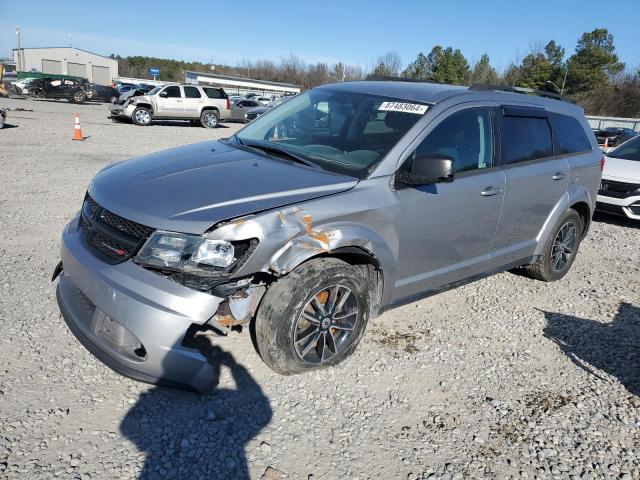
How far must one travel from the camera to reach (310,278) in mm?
3021

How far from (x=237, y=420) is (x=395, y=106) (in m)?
2.50

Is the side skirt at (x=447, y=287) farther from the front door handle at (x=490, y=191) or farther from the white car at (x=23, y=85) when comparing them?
the white car at (x=23, y=85)

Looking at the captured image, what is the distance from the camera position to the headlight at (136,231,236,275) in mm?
2736

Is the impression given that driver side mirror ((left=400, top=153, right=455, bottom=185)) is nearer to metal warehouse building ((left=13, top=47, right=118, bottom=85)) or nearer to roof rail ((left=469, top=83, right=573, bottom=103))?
roof rail ((left=469, top=83, right=573, bottom=103))

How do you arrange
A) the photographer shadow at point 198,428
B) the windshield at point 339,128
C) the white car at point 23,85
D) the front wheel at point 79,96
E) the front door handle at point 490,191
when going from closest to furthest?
the photographer shadow at point 198,428 < the windshield at point 339,128 < the front door handle at point 490,191 < the front wheel at point 79,96 < the white car at point 23,85

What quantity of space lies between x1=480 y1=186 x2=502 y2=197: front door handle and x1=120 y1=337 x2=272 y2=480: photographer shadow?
226 cm

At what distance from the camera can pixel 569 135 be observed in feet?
16.7

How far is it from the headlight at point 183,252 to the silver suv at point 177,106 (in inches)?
803

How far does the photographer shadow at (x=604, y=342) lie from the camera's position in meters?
3.77

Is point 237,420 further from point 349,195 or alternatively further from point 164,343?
point 349,195

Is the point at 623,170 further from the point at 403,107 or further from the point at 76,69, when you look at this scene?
the point at 76,69

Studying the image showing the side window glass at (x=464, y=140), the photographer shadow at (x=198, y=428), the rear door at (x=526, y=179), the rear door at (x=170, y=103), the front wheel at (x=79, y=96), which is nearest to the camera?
the photographer shadow at (x=198, y=428)

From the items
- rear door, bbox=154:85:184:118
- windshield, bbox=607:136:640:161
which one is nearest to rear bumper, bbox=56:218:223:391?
windshield, bbox=607:136:640:161

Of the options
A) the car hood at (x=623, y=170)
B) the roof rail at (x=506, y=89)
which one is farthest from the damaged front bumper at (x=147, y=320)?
the car hood at (x=623, y=170)
